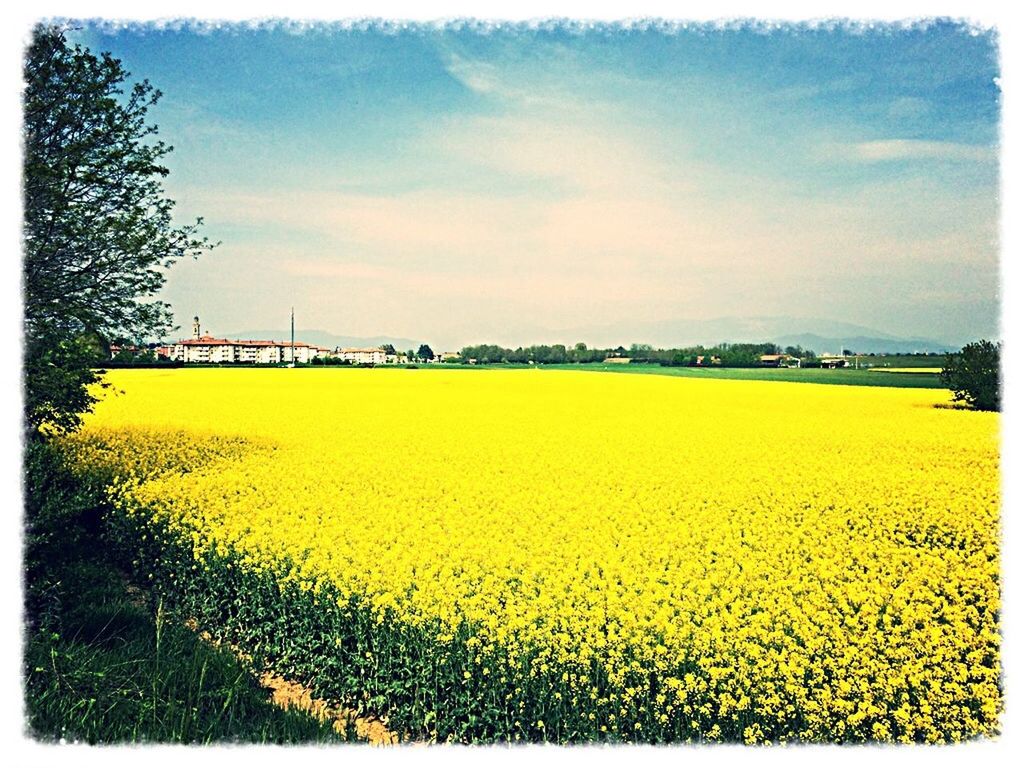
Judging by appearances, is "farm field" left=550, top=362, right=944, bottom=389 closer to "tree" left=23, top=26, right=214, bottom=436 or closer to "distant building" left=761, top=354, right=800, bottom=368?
Result: "distant building" left=761, top=354, right=800, bottom=368

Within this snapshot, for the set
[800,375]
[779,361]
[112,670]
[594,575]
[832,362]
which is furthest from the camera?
[779,361]

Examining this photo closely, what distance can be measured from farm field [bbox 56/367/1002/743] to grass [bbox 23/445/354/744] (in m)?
0.58

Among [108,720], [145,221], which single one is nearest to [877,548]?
[108,720]

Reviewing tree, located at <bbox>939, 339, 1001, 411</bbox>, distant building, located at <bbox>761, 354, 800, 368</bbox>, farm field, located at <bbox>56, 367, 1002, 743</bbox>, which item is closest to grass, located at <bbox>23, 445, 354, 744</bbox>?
farm field, located at <bbox>56, 367, 1002, 743</bbox>

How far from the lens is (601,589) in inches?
247

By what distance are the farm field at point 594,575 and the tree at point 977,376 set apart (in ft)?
33.6

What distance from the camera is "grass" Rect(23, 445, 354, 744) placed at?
17.4 feet

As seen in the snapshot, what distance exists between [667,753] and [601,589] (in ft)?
5.82

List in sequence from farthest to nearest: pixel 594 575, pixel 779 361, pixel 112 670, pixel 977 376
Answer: pixel 779 361 → pixel 977 376 → pixel 594 575 → pixel 112 670

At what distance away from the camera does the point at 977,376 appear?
2464 cm

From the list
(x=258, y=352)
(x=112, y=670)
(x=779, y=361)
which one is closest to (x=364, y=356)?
(x=258, y=352)

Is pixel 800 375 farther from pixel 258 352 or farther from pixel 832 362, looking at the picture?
pixel 258 352

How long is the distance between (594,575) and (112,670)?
445 cm

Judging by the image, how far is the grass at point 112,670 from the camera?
531 centimetres
